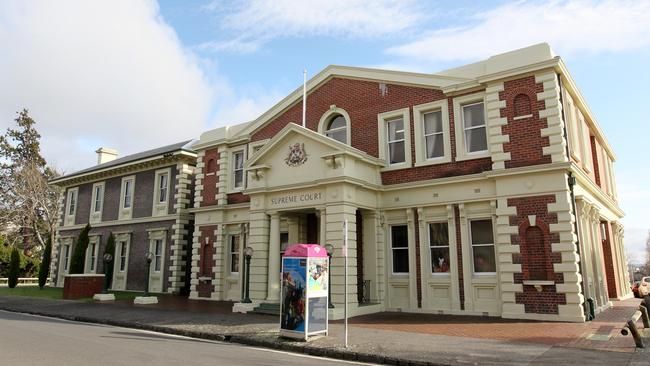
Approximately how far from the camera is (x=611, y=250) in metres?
21.4

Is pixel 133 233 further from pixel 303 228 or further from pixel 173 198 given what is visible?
pixel 303 228

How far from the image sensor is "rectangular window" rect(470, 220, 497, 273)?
15344mm

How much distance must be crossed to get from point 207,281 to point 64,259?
18131mm

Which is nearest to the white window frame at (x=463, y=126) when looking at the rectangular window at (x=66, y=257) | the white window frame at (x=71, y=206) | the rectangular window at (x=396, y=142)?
the rectangular window at (x=396, y=142)

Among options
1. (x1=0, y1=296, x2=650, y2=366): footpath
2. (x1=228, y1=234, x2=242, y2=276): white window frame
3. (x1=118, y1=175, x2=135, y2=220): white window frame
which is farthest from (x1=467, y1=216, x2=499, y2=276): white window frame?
(x1=118, y1=175, x2=135, y2=220): white window frame

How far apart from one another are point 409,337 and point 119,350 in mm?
6634

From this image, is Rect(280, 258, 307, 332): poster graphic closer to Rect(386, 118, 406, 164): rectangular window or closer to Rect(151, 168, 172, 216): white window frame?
Rect(386, 118, 406, 164): rectangular window

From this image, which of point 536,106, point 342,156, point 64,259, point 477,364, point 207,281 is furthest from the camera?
A: point 64,259

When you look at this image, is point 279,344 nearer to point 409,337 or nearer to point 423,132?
point 409,337

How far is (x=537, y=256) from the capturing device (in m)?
14.1

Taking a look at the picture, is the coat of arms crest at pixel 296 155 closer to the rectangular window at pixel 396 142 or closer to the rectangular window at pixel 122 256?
the rectangular window at pixel 396 142

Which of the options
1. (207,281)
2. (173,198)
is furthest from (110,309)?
(173,198)

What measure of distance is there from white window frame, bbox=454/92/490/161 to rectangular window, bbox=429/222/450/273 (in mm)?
2632

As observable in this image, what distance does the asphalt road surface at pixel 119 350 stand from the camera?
848cm
